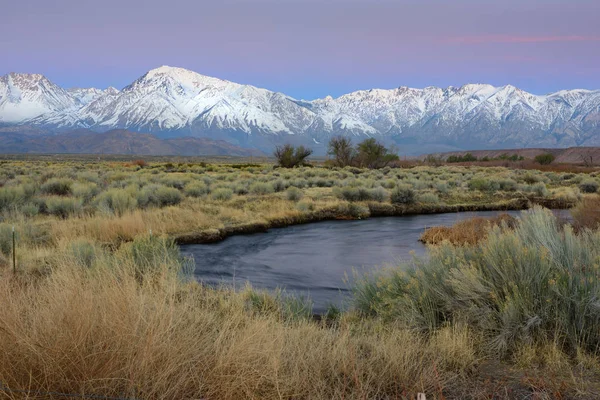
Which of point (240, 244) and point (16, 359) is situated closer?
point (16, 359)

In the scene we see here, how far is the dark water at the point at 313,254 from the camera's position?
13195 millimetres

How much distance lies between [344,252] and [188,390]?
540 inches

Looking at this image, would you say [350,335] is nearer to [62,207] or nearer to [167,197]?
[62,207]

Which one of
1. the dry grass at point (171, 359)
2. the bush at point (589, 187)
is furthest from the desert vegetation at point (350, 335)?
the bush at point (589, 187)

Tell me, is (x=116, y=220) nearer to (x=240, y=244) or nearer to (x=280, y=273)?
(x=240, y=244)

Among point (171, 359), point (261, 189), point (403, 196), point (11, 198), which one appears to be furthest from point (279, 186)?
point (171, 359)

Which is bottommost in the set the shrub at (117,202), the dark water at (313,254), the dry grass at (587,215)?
the dark water at (313,254)

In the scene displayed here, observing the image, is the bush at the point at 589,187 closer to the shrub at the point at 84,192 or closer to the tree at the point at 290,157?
the shrub at the point at 84,192

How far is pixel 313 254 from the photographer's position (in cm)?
1738

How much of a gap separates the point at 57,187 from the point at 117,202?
664 centimetres

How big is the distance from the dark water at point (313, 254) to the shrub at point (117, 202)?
4103mm

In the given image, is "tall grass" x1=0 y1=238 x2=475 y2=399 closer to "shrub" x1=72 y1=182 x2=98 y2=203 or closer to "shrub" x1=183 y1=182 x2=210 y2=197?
"shrub" x1=72 y1=182 x2=98 y2=203

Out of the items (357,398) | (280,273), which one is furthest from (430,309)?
(280,273)

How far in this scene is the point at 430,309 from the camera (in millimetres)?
6910
